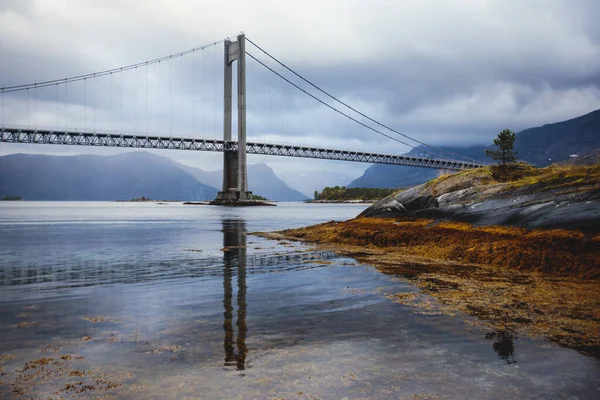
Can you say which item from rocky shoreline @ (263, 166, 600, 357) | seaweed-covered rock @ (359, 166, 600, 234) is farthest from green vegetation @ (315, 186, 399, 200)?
rocky shoreline @ (263, 166, 600, 357)

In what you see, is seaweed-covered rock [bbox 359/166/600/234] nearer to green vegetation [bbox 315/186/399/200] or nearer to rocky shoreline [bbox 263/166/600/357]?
rocky shoreline [bbox 263/166/600/357]

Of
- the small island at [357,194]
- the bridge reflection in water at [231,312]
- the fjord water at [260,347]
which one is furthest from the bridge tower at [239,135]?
the fjord water at [260,347]

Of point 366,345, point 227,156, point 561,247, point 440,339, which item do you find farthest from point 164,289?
point 227,156

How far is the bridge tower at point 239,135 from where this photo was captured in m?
94.0

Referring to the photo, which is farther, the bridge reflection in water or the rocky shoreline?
the rocky shoreline

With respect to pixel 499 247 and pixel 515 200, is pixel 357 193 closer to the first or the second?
pixel 515 200

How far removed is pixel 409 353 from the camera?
5.11 m

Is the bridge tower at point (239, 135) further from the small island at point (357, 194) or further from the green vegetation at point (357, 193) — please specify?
the green vegetation at point (357, 193)

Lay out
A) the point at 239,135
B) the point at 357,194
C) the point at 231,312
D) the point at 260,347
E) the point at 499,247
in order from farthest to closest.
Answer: the point at 357,194 → the point at 239,135 → the point at 499,247 → the point at 231,312 → the point at 260,347

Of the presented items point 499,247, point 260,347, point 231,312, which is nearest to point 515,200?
point 499,247

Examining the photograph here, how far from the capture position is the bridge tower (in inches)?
3701

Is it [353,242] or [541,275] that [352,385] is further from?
[353,242]

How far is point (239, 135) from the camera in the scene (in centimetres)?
9425

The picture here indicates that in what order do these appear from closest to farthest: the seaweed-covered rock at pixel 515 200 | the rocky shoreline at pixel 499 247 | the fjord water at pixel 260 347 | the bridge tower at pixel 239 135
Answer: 1. the fjord water at pixel 260 347
2. the rocky shoreline at pixel 499 247
3. the seaweed-covered rock at pixel 515 200
4. the bridge tower at pixel 239 135
